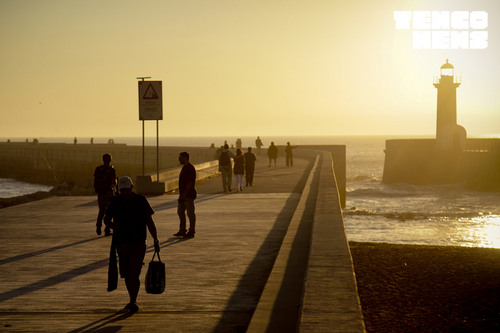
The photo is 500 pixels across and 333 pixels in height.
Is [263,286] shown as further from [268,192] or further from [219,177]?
[219,177]

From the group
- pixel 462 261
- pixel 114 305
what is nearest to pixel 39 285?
pixel 114 305

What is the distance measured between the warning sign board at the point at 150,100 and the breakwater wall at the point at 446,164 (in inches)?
2292

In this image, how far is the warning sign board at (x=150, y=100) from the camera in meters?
15.3

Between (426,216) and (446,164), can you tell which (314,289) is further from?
(446,164)

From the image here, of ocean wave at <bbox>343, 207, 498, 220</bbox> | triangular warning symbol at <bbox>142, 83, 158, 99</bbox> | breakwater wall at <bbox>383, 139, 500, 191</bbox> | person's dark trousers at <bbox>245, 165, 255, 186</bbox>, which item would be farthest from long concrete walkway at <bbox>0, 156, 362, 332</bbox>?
breakwater wall at <bbox>383, 139, 500, 191</bbox>

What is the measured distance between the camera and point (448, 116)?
2793 inches

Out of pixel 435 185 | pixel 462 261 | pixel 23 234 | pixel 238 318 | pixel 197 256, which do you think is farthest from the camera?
pixel 435 185

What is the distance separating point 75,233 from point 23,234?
40.8 inches

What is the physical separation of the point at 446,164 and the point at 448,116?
6.58 meters

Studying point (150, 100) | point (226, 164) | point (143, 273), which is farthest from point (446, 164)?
point (143, 273)

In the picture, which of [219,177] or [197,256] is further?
[219,177]

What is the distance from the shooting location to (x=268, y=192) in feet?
60.4

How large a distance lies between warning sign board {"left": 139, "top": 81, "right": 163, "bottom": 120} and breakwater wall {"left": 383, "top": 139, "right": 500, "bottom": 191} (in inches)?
2292

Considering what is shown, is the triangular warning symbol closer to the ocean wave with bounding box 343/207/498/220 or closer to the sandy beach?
the sandy beach
